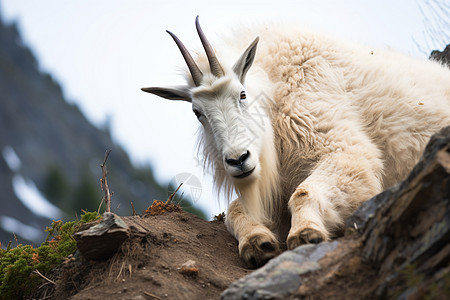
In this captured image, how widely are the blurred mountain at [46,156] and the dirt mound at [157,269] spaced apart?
528 inches

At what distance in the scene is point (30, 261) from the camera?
4.34 meters

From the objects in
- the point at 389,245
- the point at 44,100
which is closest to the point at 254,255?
the point at 389,245

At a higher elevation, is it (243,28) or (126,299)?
(243,28)

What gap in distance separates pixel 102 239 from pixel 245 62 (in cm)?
228

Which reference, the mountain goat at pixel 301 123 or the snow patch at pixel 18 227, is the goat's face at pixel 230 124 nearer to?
the mountain goat at pixel 301 123

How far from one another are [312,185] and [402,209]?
1.80 metres

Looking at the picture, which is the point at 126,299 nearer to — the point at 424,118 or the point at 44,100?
the point at 424,118

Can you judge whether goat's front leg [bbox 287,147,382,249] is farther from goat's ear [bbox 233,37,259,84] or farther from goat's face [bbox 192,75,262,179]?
goat's ear [bbox 233,37,259,84]

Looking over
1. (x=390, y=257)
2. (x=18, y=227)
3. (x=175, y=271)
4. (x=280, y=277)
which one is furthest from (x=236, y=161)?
(x=18, y=227)

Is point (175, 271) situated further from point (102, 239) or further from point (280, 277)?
point (280, 277)

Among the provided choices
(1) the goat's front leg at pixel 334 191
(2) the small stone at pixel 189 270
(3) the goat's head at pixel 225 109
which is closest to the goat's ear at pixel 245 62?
(3) the goat's head at pixel 225 109

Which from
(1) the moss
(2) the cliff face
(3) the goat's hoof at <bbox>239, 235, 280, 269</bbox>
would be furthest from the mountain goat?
(2) the cliff face

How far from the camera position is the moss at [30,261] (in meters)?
4.14

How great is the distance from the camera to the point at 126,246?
11.8 ft
